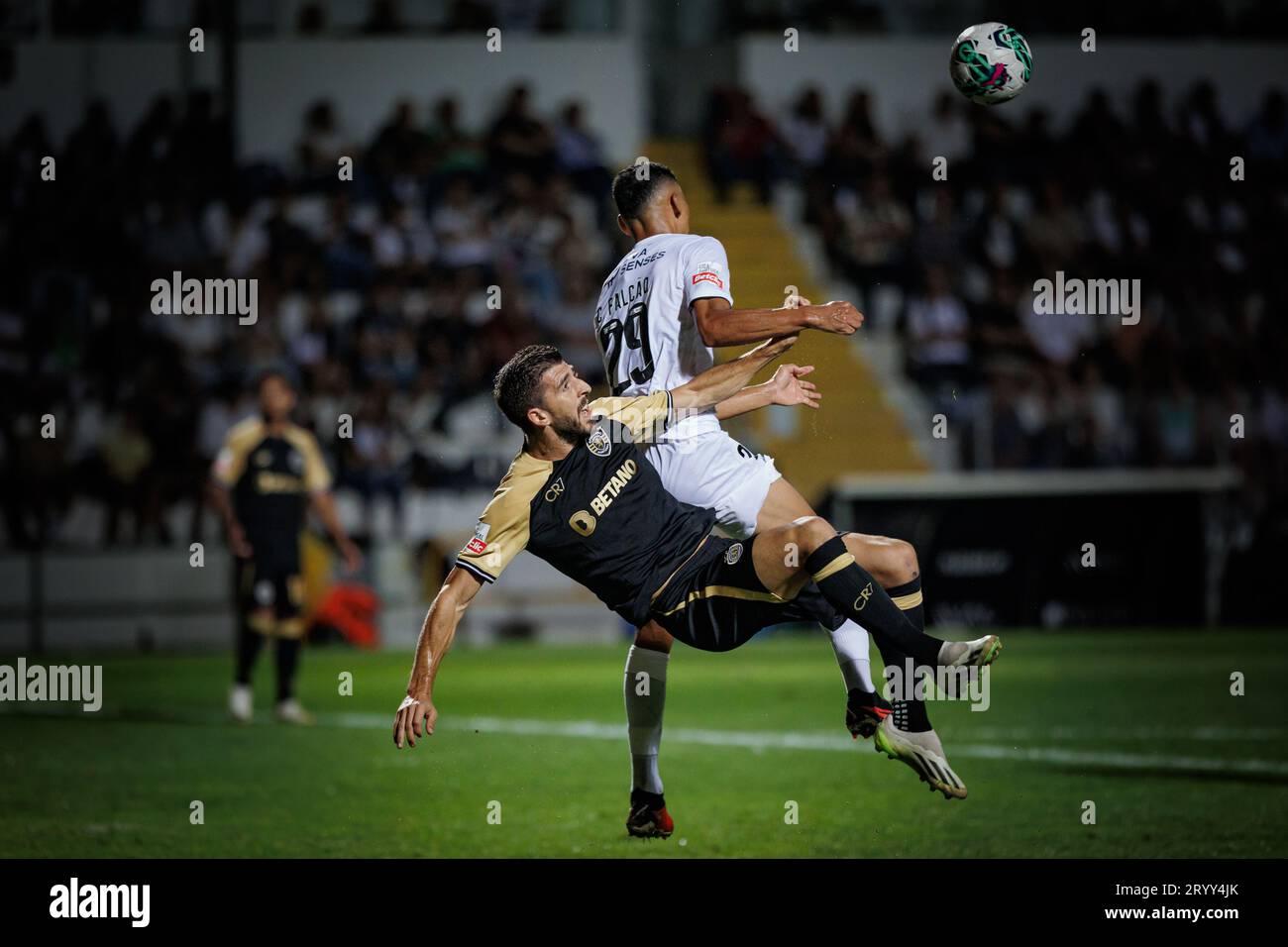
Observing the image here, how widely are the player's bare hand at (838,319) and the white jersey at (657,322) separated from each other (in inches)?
26.5

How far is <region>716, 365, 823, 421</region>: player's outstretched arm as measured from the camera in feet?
22.5

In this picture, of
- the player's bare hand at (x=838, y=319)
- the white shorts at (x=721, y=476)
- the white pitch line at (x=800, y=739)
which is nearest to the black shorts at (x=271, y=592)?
the white pitch line at (x=800, y=739)

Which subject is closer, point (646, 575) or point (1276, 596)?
point (646, 575)

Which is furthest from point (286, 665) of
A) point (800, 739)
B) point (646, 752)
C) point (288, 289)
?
point (288, 289)

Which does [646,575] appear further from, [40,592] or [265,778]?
[40,592]

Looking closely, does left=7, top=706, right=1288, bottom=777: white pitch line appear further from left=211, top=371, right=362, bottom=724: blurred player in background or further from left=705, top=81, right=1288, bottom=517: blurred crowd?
left=705, top=81, right=1288, bottom=517: blurred crowd

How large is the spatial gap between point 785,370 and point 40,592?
12.8 meters

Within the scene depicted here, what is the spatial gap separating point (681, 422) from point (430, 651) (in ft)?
5.09

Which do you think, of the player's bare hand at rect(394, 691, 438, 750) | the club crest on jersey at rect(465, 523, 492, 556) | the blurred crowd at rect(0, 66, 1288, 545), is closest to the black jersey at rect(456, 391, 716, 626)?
the club crest on jersey at rect(465, 523, 492, 556)

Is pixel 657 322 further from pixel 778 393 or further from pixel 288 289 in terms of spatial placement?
pixel 288 289

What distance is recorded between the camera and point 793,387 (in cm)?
686

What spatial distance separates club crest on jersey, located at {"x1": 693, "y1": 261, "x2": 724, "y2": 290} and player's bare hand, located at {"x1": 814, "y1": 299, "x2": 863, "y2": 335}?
0.54m
